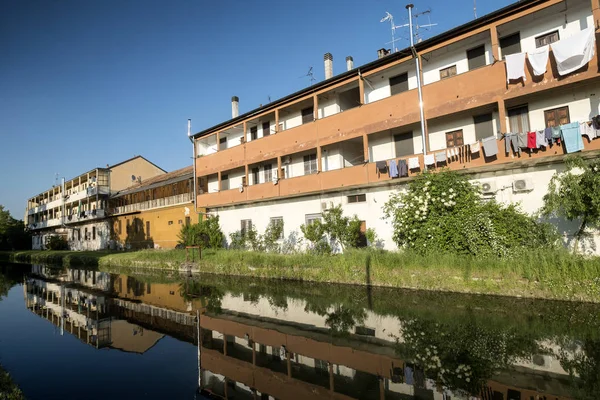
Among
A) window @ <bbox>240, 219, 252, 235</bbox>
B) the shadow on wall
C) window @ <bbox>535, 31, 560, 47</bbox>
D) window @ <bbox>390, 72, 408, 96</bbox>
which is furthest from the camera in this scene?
the shadow on wall

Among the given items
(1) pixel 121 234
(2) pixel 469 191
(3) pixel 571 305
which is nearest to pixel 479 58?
(2) pixel 469 191

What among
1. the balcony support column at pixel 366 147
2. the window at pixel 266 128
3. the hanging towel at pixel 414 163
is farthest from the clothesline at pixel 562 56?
the window at pixel 266 128

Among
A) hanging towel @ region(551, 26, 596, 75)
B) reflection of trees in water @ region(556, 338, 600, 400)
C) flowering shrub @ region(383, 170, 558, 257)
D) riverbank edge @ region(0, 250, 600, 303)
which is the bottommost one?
reflection of trees in water @ region(556, 338, 600, 400)

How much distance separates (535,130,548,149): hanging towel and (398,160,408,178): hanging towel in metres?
5.15

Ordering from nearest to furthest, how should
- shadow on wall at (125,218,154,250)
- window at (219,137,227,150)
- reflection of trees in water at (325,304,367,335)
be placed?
1. reflection of trees in water at (325,304,367,335)
2. window at (219,137,227,150)
3. shadow on wall at (125,218,154,250)

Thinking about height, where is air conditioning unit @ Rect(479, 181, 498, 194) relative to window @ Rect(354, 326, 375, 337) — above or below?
above

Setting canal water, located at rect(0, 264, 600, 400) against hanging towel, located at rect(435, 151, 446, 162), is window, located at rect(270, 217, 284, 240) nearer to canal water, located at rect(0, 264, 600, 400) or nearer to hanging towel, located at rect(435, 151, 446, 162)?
canal water, located at rect(0, 264, 600, 400)

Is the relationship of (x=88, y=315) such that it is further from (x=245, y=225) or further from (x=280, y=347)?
(x=245, y=225)

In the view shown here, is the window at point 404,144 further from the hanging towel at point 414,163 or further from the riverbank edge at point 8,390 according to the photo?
the riverbank edge at point 8,390

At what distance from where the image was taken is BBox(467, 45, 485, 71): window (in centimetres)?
1609

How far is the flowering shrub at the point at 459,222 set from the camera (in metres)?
12.3

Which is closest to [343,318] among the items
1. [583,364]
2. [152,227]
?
[583,364]

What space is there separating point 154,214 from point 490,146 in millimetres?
31545

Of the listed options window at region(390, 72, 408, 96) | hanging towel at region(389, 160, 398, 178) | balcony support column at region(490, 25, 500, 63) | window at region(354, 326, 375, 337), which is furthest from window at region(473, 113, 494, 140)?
window at region(354, 326, 375, 337)
